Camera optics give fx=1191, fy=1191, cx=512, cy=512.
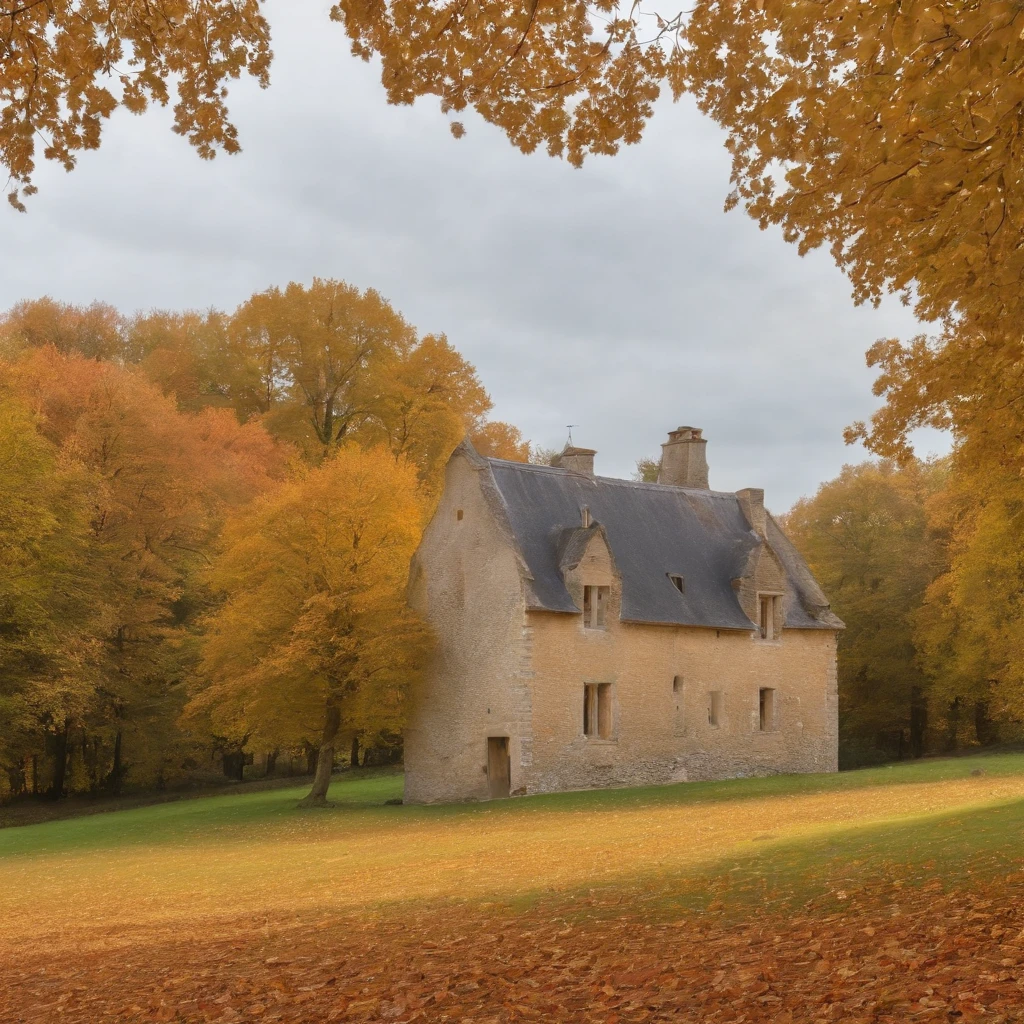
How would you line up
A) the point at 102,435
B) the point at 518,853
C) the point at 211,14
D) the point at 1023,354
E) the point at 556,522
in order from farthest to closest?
the point at 102,435, the point at 556,522, the point at 518,853, the point at 1023,354, the point at 211,14

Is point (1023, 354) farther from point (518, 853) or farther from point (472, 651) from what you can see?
point (472, 651)

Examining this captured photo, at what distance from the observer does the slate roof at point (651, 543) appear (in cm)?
3209

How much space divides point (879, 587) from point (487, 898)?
39749 millimetres

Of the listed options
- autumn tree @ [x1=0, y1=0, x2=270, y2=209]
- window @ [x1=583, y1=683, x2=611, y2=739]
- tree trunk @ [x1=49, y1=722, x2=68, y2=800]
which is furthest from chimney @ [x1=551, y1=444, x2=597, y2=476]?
autumn tree @ [x1=0, y1=0, x2=270, y2=209]

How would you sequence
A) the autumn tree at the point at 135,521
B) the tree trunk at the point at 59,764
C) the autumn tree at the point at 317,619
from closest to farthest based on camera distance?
the autumn tree at the point at 317,619, the autumn tree at the point at 135,521, the tree trunk at the point at 59,764

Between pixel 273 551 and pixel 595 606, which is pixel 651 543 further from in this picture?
pixel 273 551

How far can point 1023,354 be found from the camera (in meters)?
9.73

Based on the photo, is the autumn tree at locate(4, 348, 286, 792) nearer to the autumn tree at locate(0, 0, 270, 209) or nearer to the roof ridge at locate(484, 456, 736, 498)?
the roof ridge at locate(484, 456, 736, 498)

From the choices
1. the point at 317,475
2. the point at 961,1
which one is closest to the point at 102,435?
the point at 317,475

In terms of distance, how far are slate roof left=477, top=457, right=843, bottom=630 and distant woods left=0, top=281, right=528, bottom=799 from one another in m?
3.30

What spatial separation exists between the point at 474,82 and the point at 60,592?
28560 mm

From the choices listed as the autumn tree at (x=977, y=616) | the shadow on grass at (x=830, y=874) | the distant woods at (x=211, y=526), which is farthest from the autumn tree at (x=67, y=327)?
the shadow on grass at (x=830, y=874)

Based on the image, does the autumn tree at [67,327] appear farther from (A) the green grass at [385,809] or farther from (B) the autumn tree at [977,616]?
(B) the autumn tree at [977,616]

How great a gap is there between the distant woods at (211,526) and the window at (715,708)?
8951mm
